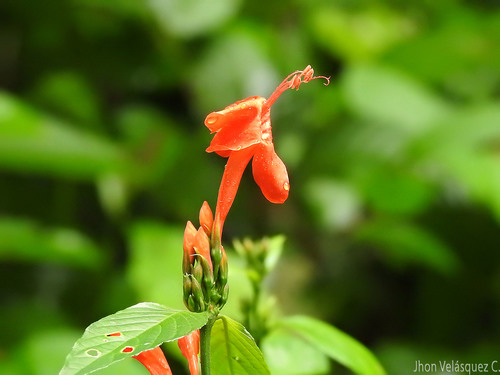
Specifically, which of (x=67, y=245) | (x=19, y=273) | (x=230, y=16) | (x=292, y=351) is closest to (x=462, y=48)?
(x=230, y=16)

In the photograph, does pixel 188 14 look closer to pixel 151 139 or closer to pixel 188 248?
pixel 151 139

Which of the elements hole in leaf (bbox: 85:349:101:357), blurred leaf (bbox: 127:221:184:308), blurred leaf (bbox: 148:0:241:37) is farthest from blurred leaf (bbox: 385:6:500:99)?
hole in leaf (bbox: 85:349:101:357)

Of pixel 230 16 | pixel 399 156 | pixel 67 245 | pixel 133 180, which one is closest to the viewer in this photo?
pixel 67 245

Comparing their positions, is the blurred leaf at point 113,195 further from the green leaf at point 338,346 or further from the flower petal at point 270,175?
the flower petal at point 270,175

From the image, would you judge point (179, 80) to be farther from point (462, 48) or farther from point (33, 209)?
point (462, 48)

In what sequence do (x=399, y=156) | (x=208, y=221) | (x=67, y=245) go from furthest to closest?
(x=399, y=156) → (x=67, y=245) → (x=208, y=221)

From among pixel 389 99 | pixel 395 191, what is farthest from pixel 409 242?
pixel 389 99

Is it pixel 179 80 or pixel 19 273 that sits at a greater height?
pixel 179 80

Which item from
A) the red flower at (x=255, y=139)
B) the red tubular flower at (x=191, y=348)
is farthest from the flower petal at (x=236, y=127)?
the red tubular flower at (x=191, y=348)
